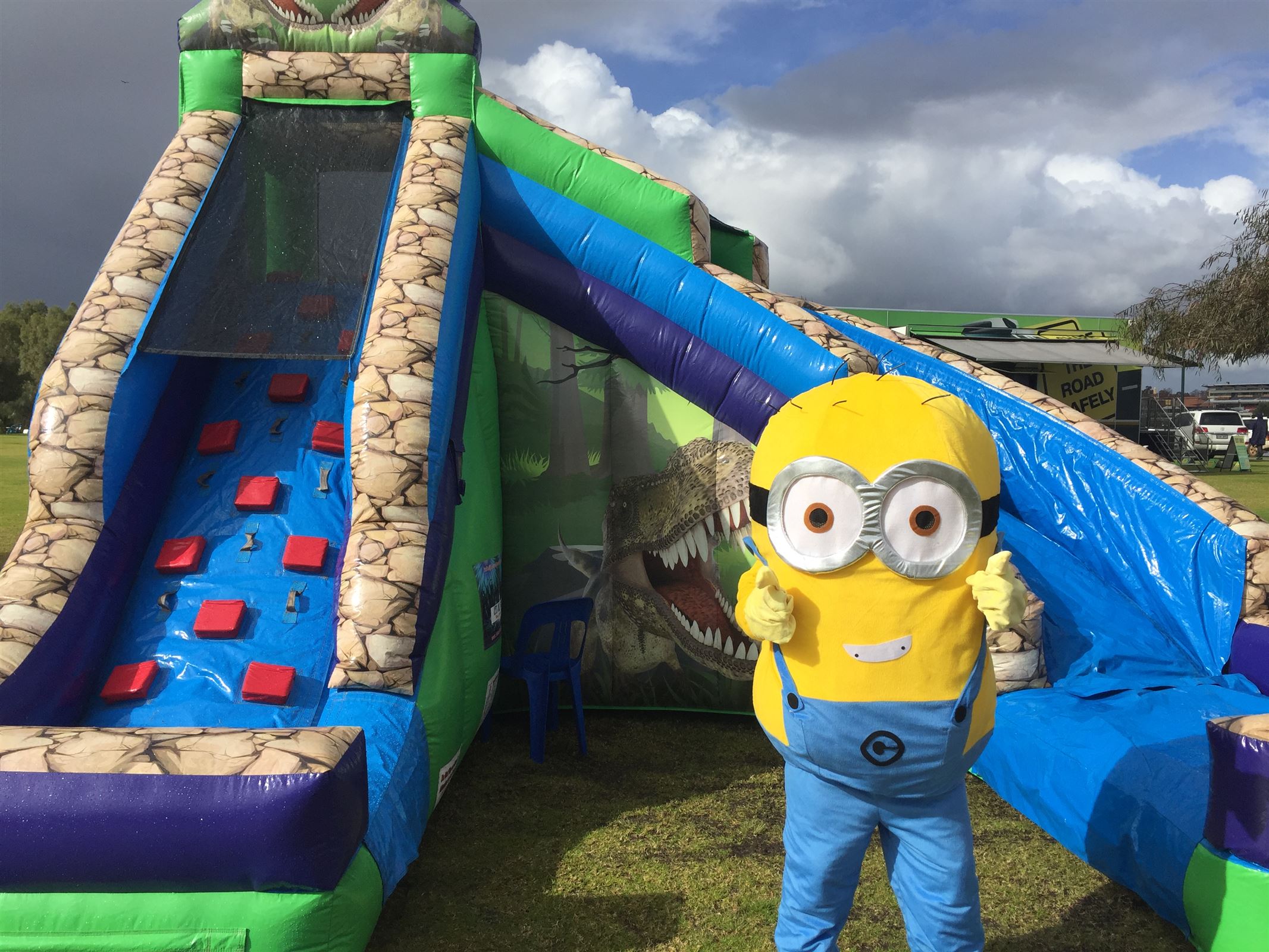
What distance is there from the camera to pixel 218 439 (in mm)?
3789

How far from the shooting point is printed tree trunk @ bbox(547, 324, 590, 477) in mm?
4270

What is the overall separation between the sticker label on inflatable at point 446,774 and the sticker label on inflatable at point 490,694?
0.37 m

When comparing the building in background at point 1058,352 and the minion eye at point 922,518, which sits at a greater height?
the building in background at point 1058,352

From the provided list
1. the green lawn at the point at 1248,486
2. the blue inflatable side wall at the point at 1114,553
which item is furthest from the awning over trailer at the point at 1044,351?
the blue inflatable side wall at the point at 1114,553

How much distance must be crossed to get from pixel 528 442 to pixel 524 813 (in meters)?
1.62

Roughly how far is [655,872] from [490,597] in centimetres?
126

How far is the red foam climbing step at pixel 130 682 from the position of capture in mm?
3090

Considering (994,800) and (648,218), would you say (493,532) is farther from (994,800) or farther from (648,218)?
(994,800)

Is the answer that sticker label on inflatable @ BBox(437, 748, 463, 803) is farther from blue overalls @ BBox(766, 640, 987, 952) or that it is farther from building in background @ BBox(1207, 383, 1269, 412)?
building in background @ BBox(1207, 383, 1269, 412)

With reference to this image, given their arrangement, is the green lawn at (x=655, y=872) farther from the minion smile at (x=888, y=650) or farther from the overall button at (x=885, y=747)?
the minion smile at (x=888, y=650)

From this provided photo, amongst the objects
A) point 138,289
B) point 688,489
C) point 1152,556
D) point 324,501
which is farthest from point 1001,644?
point 138,289

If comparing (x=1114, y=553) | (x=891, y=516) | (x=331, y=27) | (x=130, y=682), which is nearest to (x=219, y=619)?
(x=130, y=682)

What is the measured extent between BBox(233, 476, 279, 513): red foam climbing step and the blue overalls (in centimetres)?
221

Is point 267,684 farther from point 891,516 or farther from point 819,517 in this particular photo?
point 891,516
